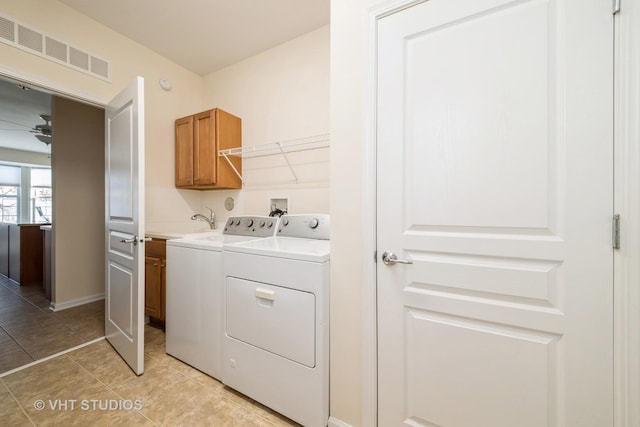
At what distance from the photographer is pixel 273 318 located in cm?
139

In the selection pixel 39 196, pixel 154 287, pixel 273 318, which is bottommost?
pixel 154 287

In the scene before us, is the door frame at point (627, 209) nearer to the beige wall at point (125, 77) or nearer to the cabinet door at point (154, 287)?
the cabinet door at point (154, 287)

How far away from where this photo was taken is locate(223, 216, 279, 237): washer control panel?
2.04 m

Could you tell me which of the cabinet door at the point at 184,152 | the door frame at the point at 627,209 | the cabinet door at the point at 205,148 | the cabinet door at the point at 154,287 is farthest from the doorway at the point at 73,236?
the door frame at the point at 627,209

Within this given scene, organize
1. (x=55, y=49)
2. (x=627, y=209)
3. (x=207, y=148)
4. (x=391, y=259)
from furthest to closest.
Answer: (x=207, y=148) < (x=55, y=49) < (x=391, y=259) < (x=627, y=209)

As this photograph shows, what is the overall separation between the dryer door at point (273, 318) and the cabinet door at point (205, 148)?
1.44 m

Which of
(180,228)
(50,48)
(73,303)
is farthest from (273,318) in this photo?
(73,303)

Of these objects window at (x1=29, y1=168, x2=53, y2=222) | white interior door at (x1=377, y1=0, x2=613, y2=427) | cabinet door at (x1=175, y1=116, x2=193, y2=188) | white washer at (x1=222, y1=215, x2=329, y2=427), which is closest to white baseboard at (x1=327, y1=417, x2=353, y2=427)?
Answer: white washer at (x1=222, y1=215, x2=329, y2=427)

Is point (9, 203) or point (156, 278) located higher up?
point (9, 203)

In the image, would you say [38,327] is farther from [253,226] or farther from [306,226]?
[306,226]

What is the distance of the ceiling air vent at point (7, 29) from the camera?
173cm

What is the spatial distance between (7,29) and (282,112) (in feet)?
6.32

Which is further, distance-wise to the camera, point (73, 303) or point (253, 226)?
point (73, 303)

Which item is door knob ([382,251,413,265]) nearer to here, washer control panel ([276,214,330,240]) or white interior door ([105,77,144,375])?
washer control panel ([276,214,330,240])
